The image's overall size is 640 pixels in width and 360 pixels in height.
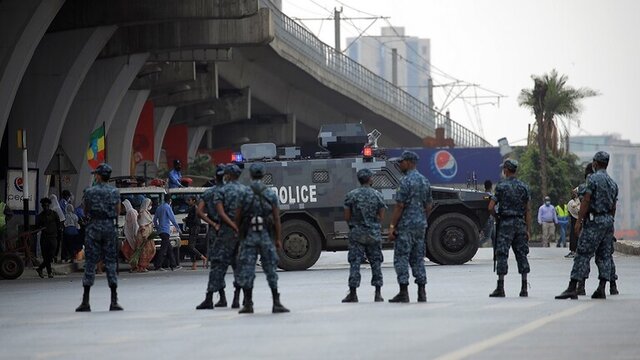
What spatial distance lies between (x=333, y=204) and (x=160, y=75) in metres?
26.1

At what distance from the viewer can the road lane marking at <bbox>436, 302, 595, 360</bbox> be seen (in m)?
12.5

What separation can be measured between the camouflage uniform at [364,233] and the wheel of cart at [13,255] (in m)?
11.7

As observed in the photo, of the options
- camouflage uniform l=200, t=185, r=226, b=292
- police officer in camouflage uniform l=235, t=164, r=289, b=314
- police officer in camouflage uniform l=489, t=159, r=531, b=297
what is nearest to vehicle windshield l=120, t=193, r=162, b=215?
camouflage uniform l=200, t=185, r=226, b=292

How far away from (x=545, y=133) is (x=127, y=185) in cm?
4197

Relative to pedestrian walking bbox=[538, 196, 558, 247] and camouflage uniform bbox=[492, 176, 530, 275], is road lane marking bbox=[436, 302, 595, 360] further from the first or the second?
pedestrian walking bbox=[538, 196, 558, 247]

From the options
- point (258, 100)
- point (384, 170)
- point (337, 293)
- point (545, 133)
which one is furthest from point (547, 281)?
point (545, 133)

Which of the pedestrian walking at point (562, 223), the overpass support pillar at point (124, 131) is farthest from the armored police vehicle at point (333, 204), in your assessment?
the overpass support pillar at point (124, 131)

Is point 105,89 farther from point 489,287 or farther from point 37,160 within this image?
point 489,287

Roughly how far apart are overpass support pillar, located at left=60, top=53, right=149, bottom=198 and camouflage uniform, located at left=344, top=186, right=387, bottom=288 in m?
28.8

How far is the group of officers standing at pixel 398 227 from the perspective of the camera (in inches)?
726

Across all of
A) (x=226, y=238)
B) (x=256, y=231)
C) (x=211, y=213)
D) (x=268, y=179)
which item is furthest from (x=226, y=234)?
(x=268, y=179)

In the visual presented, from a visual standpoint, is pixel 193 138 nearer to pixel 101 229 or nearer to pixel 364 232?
pixel 364 232

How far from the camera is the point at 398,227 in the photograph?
1884 cm

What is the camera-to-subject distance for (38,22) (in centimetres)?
3688
